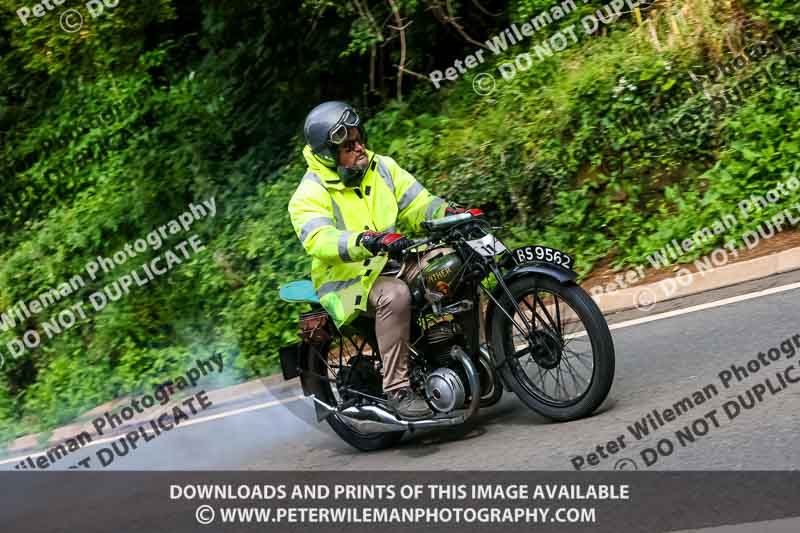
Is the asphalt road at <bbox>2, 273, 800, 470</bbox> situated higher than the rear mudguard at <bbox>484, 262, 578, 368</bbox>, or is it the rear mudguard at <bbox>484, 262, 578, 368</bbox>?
the rear mudguard at <bbox>484, 262, 578, 368</bbox>

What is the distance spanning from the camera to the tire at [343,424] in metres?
6.86

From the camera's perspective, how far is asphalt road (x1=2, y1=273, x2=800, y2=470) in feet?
17.5

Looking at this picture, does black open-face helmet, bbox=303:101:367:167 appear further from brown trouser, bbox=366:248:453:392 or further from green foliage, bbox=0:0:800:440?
green foliage, bbox=0:0:800:440

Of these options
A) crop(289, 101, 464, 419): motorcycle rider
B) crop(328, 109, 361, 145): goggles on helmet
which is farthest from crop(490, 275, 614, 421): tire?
crop(328, 109, 361, 145): goggles on helmet

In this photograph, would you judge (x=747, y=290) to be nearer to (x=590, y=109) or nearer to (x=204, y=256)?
(x=590, y=109)

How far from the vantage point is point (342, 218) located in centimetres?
644

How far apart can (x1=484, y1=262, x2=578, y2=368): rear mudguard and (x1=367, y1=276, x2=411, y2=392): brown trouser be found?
48cm

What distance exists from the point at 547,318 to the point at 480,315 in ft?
1.53

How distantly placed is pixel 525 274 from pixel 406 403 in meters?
1.13

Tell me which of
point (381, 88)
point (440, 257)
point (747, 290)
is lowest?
point (747, 290)

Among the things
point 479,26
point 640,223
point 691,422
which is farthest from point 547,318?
point 479,26

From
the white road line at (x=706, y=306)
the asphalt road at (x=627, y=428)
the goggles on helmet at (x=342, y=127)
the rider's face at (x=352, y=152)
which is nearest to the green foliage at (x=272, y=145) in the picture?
the white road line at (x=706, y=306)

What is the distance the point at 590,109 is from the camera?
1068 cm

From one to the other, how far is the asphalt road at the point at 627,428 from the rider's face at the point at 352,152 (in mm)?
1772
